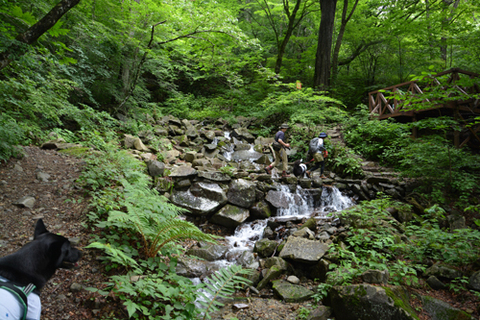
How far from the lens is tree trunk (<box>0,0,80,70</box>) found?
10.2ft

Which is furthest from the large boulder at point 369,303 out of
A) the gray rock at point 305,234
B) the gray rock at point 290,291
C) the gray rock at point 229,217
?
the gray rock at point 229,217

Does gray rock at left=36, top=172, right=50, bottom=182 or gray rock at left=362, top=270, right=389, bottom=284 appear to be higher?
gray rock at left=36, top=172, right=50, bottom=182

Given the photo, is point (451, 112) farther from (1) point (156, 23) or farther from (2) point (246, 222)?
(1) point (156, 23)

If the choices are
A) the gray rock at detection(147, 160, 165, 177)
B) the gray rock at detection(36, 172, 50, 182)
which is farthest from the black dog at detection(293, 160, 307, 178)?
the gray rock at detection(36, 172, 50, 182)

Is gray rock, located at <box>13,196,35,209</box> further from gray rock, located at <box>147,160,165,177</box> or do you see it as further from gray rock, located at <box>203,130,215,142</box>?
gray rock, located at <box>203,130,215,142</box>

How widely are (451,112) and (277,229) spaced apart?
9.53m

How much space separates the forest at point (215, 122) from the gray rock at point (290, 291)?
0.90 ft

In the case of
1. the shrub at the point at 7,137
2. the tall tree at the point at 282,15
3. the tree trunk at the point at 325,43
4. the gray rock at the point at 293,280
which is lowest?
the gray rock at the point at 293,280

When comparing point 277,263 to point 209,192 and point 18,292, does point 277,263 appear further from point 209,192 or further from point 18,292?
point 18,292

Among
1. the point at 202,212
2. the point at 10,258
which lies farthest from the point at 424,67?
the point at 10,258

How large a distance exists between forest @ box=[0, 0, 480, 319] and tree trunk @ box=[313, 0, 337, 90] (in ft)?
0.22

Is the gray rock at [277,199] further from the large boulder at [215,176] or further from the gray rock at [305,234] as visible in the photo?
the gray rock at [305,234]

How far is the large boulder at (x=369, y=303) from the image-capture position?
2711 millimetres

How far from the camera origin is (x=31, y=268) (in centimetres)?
179
